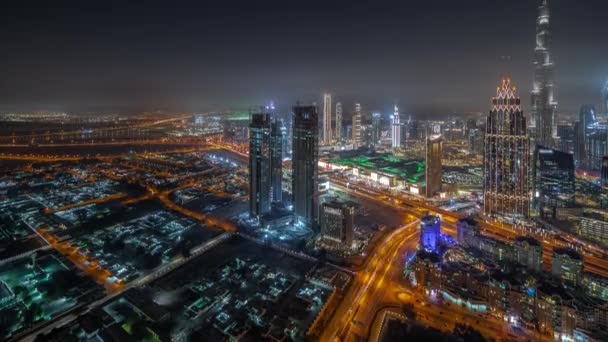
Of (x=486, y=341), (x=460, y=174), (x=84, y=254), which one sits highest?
(x=460, y=174)

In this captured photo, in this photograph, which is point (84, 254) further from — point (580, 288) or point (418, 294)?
point (580, 288)

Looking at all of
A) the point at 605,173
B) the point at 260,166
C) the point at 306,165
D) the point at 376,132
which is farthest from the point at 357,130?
the point at 260,166

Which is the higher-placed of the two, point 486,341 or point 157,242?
point 157,242

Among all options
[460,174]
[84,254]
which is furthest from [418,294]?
[460,174]

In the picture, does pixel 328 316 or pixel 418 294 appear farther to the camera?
pixel 418 294

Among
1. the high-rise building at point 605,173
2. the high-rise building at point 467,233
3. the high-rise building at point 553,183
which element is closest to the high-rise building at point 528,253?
the high-rise building at point 467,233

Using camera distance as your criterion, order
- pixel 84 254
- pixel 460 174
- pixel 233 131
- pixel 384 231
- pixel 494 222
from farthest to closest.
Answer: pixel 233 131 → pixel 460 174 → pixel 494 222 → pixel 384 231 → pixel 84 254
